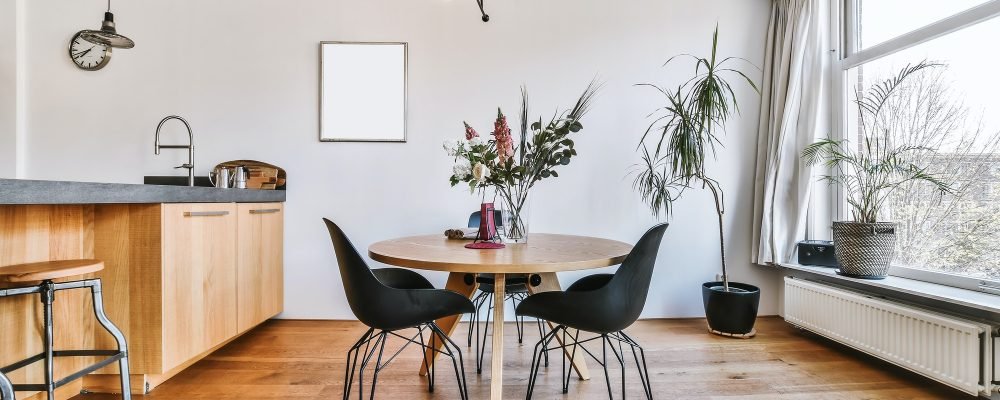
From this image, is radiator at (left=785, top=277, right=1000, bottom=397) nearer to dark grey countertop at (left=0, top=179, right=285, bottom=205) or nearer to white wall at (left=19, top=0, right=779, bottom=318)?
white wall at (left=19, top=0, right=779, bottom=318)

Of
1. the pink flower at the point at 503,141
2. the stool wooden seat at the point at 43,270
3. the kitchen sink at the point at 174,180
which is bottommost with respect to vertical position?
the stool wooden seat at the point at 43,270

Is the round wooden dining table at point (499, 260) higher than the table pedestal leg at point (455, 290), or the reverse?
the round wooden dining table at point (499, 260)

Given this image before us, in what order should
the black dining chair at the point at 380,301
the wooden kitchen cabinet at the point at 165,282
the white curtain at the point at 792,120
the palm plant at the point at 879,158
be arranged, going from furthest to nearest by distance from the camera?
the white curtain at the point at 792,120, the palm plant at the point at 879,158, the wooden kitchen cabinet at the point at 165,282, the black dining chair at the point at 380,301

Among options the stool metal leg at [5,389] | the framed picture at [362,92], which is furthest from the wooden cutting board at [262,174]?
the stool metal leg at [5,389]

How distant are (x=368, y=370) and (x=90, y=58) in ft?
9.86

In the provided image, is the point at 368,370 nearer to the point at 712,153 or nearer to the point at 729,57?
the point at 712,153

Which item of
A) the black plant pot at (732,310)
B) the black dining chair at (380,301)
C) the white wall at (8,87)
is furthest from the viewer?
the white wall at (8,87)

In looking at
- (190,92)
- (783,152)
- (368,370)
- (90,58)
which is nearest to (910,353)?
(783,152)

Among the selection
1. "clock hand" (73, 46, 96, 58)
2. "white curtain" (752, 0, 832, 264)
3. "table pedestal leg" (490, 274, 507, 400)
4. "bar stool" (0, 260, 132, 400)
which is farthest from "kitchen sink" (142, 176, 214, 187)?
"white curtain" (752, 0, 832, 264)

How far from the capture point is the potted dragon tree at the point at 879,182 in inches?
92.1

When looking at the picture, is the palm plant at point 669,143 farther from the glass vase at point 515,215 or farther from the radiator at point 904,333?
the glass vase at point 515,215

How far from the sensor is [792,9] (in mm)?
3031

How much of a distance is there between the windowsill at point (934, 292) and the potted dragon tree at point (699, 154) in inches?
19.4

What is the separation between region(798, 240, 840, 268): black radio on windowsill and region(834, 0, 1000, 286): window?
1.03ft
